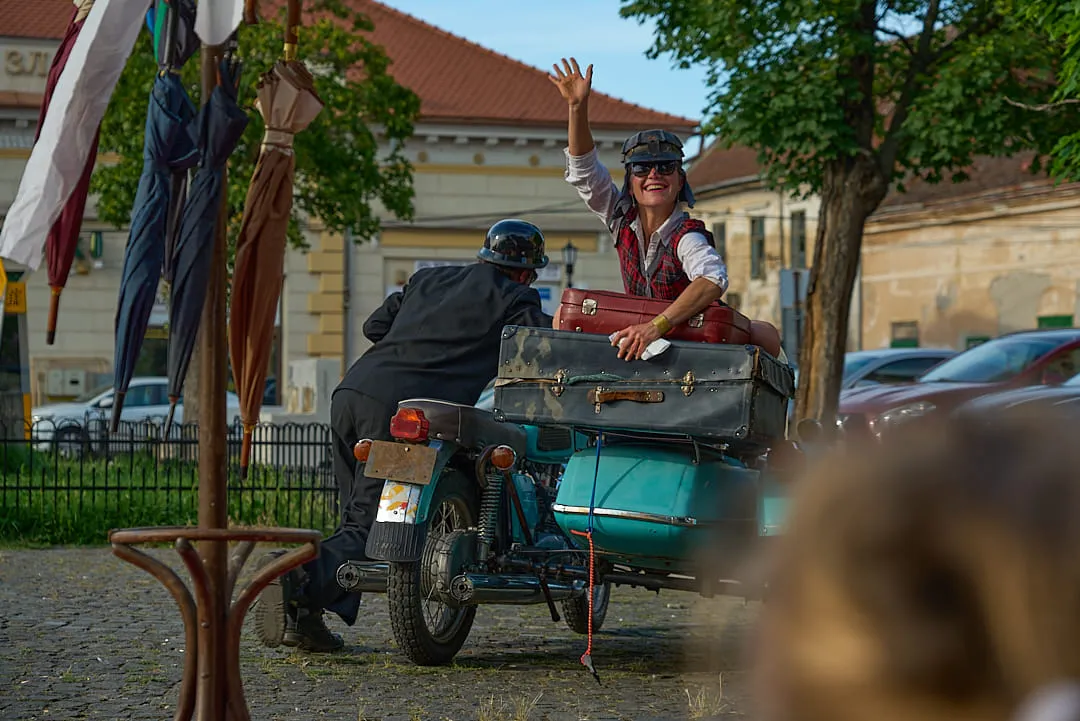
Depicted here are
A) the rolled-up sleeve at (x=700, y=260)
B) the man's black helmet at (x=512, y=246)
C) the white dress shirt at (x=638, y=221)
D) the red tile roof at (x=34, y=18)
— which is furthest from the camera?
the red tile roof at (x=34, y=18)

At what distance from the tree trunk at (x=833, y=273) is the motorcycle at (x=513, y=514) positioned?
13.6 metres

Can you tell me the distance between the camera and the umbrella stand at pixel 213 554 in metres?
3.96

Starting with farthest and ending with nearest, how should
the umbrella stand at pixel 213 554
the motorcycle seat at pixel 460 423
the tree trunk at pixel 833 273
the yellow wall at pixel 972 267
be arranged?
1. the yellow wall at pixel 972 267
2. the tree trunk at pixel 833 273
3. the motorcycle seat at pixel 460 423
4. the umbrella stand at pixel 213 554

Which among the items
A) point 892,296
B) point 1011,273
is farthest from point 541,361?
point 892,296

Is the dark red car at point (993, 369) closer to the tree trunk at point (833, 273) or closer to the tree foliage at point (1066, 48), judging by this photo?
the tree trunk at point (833, 273)

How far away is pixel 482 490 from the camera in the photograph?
712 centimetres

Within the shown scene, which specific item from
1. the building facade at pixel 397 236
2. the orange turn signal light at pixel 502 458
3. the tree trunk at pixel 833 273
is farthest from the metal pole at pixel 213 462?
the building facade at pixel 397 236

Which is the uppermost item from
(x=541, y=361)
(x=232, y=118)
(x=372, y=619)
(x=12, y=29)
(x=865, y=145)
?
(x=12, y=29)

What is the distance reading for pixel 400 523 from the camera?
21.7 feet

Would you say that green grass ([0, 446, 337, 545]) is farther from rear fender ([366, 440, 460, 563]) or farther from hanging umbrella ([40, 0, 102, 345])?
hanging umbrella ([40, 0, 102, 345])

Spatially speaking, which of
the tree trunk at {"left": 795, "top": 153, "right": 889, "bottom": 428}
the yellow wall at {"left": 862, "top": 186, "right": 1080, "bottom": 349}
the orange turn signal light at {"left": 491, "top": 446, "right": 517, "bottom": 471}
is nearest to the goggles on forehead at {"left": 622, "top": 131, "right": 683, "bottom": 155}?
the orange turn signal light at {"left": 491, "top": 446, "right": 517, "bottom": 471}

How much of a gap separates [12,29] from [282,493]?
84.1 ft

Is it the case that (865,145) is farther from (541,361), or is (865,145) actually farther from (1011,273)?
(1011,273)

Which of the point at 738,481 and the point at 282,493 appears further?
the point at 282,493
